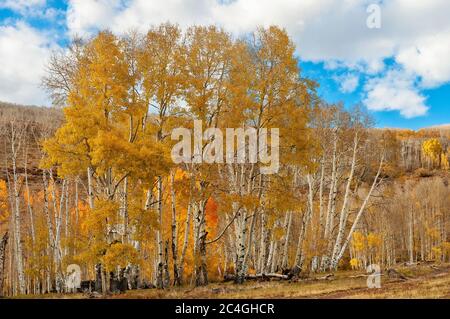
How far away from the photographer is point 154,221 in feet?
49.2

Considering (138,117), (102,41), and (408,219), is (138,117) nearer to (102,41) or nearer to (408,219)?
(102,41)

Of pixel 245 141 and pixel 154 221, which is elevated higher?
pixel 245 141

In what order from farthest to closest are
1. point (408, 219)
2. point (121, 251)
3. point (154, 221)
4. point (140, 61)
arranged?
point (408, 219), point (140, 61), point (154, 221), point (121, 251)

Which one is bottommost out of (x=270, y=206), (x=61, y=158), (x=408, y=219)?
(x=408, y=219)

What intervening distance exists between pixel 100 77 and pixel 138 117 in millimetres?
2847

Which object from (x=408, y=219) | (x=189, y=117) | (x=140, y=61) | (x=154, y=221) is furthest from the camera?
(x=408, y=219)

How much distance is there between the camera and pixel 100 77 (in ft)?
50.2

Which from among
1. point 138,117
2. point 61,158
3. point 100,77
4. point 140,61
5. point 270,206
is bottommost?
point 270,206

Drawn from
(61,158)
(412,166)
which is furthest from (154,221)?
(412,166)

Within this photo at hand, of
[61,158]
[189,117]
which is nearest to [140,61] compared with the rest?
[189,117]

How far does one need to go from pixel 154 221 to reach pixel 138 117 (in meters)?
5.11
